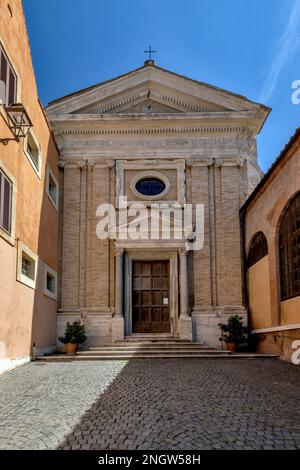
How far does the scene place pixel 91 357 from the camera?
12258 millimetres

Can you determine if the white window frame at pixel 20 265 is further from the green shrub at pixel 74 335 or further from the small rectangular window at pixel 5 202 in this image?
the green shrub at pixel 74 335

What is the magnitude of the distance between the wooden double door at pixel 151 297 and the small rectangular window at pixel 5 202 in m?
6.44

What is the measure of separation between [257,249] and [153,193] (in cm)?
397

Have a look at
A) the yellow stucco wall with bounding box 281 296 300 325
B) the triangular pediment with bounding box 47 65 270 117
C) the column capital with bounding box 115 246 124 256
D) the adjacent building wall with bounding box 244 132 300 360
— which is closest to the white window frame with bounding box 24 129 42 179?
the column capital with bounding box 115 246 124 256

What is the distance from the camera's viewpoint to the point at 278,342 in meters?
12.1

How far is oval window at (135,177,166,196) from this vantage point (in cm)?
1584

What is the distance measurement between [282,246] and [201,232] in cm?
380

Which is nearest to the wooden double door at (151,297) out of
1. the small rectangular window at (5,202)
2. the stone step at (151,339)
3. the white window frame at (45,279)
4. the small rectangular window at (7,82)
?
the stone step at (151,339)

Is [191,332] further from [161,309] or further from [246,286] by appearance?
[246,286]

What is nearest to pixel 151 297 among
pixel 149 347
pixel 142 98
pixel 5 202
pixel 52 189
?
pixel 149 347

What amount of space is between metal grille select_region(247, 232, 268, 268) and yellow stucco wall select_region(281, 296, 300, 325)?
1916mm

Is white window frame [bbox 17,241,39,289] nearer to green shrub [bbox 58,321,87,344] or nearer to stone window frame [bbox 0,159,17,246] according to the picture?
stone window frame [bbox 0,159,17,246]
